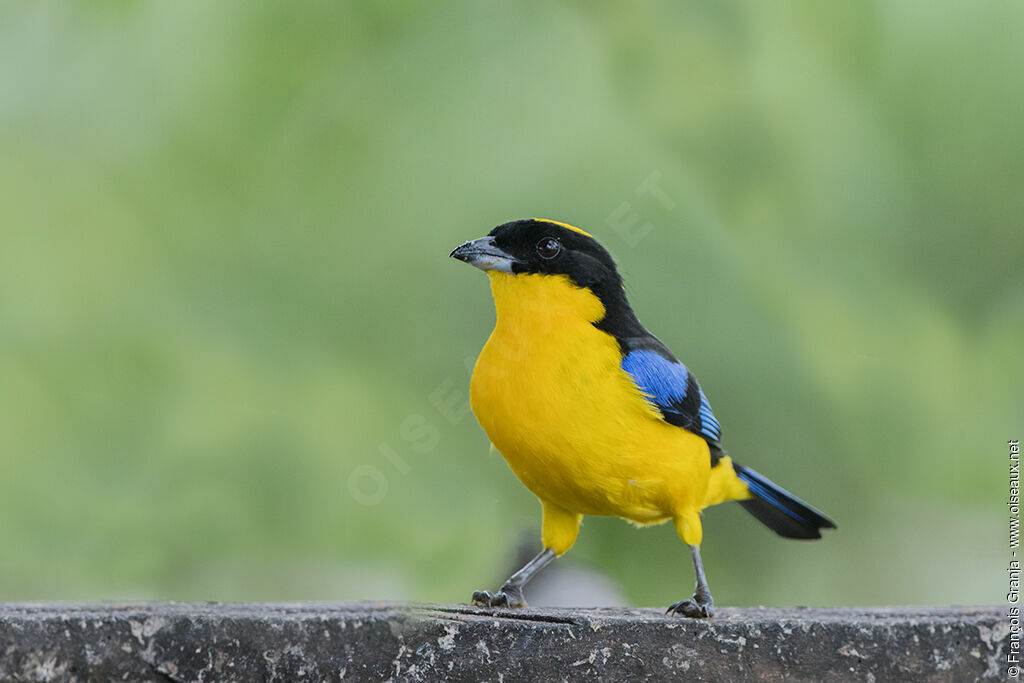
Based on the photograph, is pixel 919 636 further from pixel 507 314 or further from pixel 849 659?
pixel 507 314

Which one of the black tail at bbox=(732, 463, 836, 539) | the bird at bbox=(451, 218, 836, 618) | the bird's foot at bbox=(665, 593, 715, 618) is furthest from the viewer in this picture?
the black tail at bbox=(732, 463, 836, 539)

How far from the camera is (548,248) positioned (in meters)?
3.06

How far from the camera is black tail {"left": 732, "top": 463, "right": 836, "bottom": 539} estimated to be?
347 centimetres

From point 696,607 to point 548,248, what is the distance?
97cm

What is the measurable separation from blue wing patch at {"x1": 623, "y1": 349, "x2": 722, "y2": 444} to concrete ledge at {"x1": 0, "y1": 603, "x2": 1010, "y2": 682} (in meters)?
0.70

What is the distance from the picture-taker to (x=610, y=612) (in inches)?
110

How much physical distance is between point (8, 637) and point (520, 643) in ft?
3.30

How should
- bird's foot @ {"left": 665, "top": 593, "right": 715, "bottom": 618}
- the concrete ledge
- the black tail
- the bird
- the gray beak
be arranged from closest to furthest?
the concrete ledge
bird's foot @ {"left": 665, "top": 593, "right": 715, "bottom": 618}
the bird
the gray beak
the black tail

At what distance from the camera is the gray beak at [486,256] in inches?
117

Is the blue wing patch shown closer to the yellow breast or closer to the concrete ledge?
the yellow breast

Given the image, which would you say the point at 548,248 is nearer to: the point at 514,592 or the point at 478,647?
the point at 514,592

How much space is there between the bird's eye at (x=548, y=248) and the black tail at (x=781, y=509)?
34.9 inches

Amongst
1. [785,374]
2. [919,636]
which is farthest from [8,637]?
[785,374]

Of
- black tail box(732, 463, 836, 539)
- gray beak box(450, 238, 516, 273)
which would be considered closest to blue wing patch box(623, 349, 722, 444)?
black tail box(732, 463, 836, 539)
